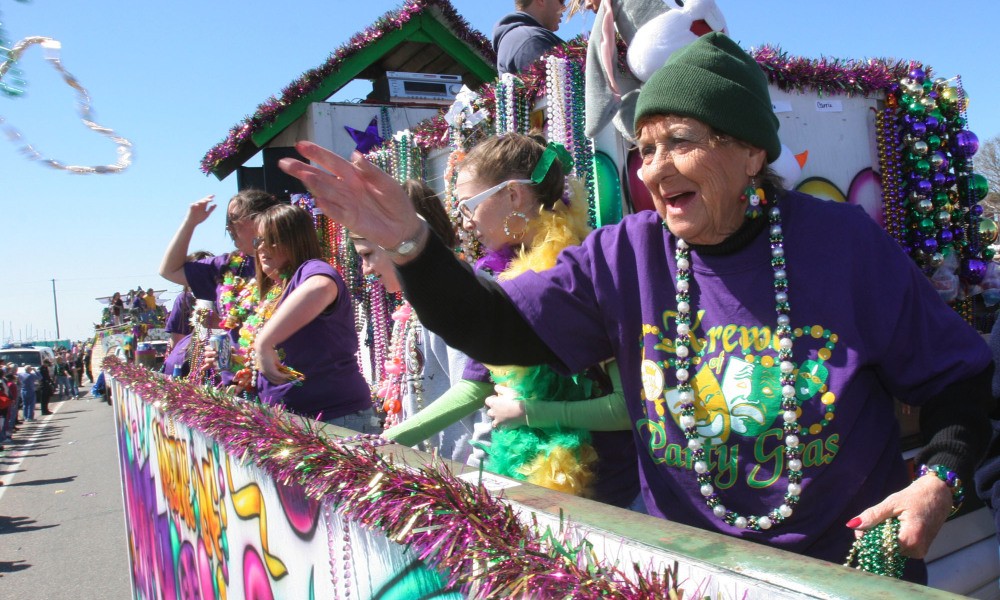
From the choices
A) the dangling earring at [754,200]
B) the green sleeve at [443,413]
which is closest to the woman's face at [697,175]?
the dangling earring at [754,200]

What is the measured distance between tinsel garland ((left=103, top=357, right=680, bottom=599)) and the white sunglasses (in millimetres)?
773

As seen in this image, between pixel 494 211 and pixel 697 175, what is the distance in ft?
2.75

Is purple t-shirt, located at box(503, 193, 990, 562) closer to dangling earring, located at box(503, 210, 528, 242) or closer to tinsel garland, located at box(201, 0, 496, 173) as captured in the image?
dangling earring, located at box(503, 210, 528, 242)

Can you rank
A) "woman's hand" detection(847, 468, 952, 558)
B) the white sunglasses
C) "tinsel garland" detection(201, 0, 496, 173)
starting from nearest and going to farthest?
"woman's hand" detection(847, 468, 952, 558) < the white sunglasses < "tinsel garland" detection(201, 0, 496, 173)

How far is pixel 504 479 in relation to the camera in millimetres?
1178

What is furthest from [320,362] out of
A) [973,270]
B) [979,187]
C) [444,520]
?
[979,187]

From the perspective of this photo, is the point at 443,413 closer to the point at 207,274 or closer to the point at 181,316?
the point at 207,274

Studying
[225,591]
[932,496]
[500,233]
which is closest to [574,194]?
[500,233]

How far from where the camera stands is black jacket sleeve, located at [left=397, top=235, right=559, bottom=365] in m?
1.48

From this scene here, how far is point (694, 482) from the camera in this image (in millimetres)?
1406

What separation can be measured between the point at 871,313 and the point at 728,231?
0.29 m

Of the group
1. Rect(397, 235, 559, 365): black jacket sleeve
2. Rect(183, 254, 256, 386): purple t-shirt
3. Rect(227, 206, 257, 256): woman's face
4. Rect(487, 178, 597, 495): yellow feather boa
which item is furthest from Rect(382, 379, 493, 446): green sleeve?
Rect(183, 254, 256, 386): purple t-shirt

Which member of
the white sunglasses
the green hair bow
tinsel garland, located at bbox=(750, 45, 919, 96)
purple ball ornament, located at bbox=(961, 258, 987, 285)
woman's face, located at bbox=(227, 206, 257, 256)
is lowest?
purple ball ornament, located at bbox=(961, 258, 987, 285)

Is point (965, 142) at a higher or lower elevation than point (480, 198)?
higher
